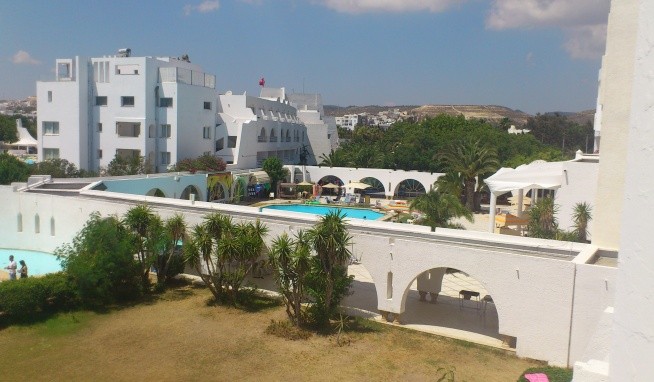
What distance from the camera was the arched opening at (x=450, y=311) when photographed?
16.6 m

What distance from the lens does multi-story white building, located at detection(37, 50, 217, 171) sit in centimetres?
4112

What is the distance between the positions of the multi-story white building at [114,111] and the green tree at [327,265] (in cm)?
2804

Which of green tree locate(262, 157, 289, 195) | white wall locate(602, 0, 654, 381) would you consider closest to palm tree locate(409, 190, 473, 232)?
white wall locate(602, 0, 654, 381)

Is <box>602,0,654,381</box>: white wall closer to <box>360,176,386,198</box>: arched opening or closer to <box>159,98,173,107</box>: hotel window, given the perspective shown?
<box>159,98,173,107</box>: hotel window

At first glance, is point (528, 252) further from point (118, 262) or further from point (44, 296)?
point (44, 296)

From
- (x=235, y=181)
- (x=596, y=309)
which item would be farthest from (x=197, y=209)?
(x=235, y=181)

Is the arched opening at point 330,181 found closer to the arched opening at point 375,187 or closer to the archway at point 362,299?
the arched opening at point 375,187

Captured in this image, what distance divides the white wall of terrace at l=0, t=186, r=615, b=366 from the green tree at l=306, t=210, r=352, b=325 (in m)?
1.36

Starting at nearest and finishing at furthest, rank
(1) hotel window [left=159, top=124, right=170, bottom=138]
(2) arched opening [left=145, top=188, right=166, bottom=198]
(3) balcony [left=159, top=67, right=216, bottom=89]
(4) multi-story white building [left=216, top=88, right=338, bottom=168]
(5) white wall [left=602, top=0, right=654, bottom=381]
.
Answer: (5) white wall [left=602, top=0, right=654, bottom=381], (2) arched opening [left=145, top=188, right=166, bottom=198], (3) balcony [left=159, top=67, right=216, bottom=89], (1) hotel window [left=159, top=124, right=170, bottom=138], (4) multi-story white building [left=216, top=88, right=338, bottom=168]

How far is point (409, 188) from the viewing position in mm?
49531

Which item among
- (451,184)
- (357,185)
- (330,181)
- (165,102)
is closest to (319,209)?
(357,185)

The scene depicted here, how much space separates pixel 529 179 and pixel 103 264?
20101 mm

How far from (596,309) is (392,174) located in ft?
112

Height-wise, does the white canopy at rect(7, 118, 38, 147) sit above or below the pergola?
above
